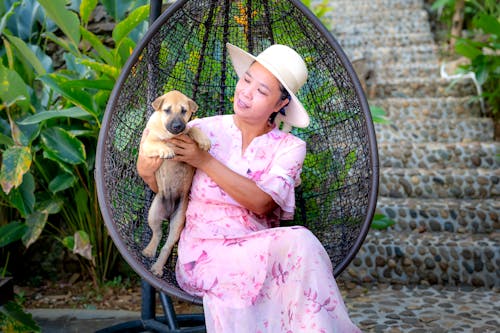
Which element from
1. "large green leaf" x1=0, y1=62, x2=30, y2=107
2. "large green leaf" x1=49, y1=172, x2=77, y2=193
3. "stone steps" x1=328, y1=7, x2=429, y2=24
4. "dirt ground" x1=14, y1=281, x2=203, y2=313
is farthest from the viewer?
"stone steps" x1=328, y1=7, x2=429, y2=24

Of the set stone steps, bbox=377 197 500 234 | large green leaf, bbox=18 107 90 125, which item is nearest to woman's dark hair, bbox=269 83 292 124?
large green leaf, bbox=18 107 90 125

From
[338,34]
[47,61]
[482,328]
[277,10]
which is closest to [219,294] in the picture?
[277,10]

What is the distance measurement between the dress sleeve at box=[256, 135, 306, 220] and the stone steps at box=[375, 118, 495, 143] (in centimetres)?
310

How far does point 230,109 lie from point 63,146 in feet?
2.88

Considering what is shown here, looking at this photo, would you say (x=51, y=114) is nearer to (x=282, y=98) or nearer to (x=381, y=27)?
(x=282, y=98)

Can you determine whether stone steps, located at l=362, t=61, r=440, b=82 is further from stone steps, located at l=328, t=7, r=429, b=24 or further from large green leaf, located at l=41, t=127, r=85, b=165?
large green leaf, located at l=41, t=127, r=85, b=165

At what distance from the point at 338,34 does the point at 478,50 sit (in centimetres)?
252

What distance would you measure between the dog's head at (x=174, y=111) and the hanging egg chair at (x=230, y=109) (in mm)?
280

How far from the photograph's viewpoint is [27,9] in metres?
3.34

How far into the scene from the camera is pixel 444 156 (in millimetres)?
4570

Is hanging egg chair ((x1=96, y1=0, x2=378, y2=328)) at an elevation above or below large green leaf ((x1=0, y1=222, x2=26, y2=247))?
above

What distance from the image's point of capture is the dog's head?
1785mm

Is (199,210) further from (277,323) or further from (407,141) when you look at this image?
(407,141)

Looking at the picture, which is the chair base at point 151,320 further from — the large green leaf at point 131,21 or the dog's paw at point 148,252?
the large green leaf at point 131,21
